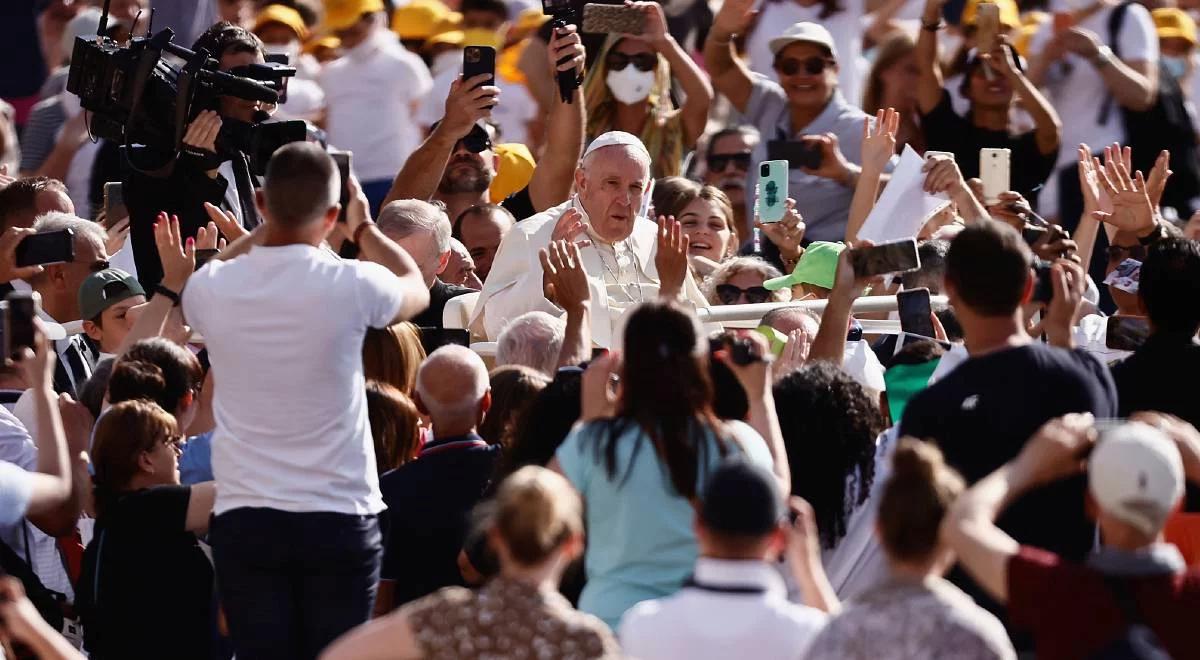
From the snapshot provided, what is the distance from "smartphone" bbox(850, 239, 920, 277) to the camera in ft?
19.7

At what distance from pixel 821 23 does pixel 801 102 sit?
96 cm

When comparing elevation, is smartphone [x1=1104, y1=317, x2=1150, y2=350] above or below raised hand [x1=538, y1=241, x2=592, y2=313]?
below

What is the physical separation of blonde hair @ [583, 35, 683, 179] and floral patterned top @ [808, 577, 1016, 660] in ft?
16.8

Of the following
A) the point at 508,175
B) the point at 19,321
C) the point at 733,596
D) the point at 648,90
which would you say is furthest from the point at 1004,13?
the point at 733,596

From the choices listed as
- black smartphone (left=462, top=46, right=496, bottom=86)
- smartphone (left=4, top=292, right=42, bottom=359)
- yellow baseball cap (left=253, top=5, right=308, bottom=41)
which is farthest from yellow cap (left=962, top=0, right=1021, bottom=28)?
smartphone (left=4, top=292, right=42, bottom=359)

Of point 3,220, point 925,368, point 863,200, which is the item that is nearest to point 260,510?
point 925,368

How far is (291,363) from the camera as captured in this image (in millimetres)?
4945

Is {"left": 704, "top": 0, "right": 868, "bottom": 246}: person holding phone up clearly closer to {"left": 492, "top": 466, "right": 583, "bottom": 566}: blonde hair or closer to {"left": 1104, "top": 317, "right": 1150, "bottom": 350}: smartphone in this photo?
{"left": 1104, "top": 317, "right": 1150, "bottom": 350}: smartphone

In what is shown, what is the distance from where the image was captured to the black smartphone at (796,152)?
8.79 meters

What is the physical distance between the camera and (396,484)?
552 centimetres

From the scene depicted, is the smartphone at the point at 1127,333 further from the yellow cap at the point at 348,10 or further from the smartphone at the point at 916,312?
the yellow cap at the point at 348,10

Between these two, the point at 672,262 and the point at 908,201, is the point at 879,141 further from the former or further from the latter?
the point at 672,262

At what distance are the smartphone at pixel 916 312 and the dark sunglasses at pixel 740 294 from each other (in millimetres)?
1256

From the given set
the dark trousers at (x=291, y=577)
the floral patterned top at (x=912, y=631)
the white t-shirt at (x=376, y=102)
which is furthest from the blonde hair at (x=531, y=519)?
the white t-shirt at (x=376, y=102)
